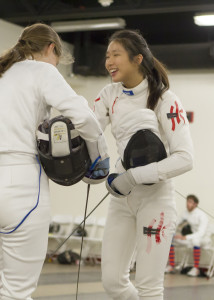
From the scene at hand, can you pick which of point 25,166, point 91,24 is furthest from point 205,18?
point 25,166

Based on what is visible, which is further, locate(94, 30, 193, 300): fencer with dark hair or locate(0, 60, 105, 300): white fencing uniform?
locate(94, 30, 193, 300): fencer with dark hair

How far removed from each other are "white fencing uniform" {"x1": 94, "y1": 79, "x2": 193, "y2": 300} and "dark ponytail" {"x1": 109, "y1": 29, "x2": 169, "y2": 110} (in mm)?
37

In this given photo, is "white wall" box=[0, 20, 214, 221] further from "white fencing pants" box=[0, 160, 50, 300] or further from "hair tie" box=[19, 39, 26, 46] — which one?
"white fencing pants" box=[0, 160, 50, 300]

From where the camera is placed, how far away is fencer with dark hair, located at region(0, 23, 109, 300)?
2.21m

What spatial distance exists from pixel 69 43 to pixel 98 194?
2416 millimetres

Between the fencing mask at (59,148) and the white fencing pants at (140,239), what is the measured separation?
0.53m

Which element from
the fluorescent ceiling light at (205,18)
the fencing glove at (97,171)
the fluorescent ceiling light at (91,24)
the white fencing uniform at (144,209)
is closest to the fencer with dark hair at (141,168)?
the white fencing uniform at (144,209)

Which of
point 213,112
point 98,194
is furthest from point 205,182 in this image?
point 98,194

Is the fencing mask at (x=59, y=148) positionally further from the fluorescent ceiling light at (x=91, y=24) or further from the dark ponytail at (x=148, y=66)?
the fluorescent ceiling light at (x=91, y=24)

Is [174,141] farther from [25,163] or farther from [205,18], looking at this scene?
[205,18]

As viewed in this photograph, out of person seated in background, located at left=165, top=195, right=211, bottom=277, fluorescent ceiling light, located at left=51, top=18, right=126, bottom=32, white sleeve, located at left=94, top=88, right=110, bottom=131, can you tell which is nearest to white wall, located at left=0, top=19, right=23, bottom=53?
fluorescent ceiling light, located at left=51, top=18, right=126, bottom=32

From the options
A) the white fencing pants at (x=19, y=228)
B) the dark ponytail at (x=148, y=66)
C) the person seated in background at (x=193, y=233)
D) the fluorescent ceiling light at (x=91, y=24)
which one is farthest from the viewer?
the person seated in background at (x=193, y=233)

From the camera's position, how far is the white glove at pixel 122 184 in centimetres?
270

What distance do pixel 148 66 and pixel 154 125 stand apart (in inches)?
12.2
